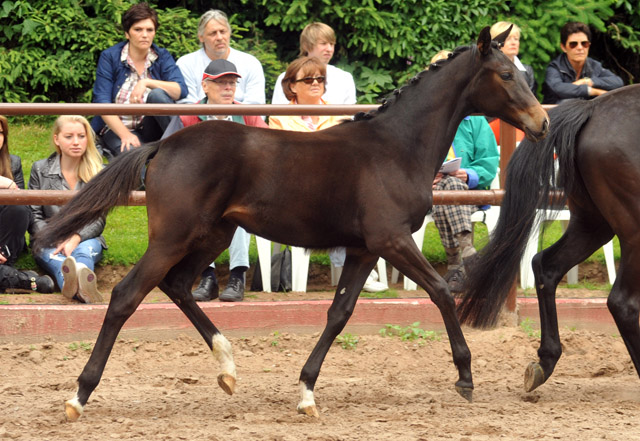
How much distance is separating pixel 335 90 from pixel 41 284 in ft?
8.80

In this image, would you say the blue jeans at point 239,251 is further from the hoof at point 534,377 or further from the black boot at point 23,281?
the hoof at point 534,377

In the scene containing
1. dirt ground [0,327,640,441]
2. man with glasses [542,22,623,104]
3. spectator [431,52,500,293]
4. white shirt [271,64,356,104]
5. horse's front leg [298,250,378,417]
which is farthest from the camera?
man with glasses [542,22,623,104]

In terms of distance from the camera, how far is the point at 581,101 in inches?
205

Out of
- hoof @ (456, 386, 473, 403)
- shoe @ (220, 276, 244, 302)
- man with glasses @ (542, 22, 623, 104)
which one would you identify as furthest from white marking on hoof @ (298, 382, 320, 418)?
man with glasses @ (542, 22, 623, 104)

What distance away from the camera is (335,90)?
7402 millimetres

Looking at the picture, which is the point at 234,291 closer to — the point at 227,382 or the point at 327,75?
the point at 227,382

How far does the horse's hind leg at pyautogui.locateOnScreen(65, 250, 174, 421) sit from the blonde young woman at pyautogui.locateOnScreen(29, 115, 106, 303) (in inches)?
78.3

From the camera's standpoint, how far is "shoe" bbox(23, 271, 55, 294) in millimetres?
6681

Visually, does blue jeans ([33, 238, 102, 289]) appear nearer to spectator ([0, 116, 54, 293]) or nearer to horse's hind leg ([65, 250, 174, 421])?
spectator ([0, 116, 54, 293])

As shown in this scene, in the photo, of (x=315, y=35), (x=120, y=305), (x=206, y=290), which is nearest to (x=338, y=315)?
(x=120, y=305)

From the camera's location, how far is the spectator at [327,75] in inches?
291

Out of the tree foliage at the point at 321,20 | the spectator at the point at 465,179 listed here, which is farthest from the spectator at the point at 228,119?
the tree foliage at the point at 321,20

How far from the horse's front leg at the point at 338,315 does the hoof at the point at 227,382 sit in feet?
1.20

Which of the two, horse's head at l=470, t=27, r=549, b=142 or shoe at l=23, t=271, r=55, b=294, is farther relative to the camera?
shoe at l=23, t=271, r=55, b=294
